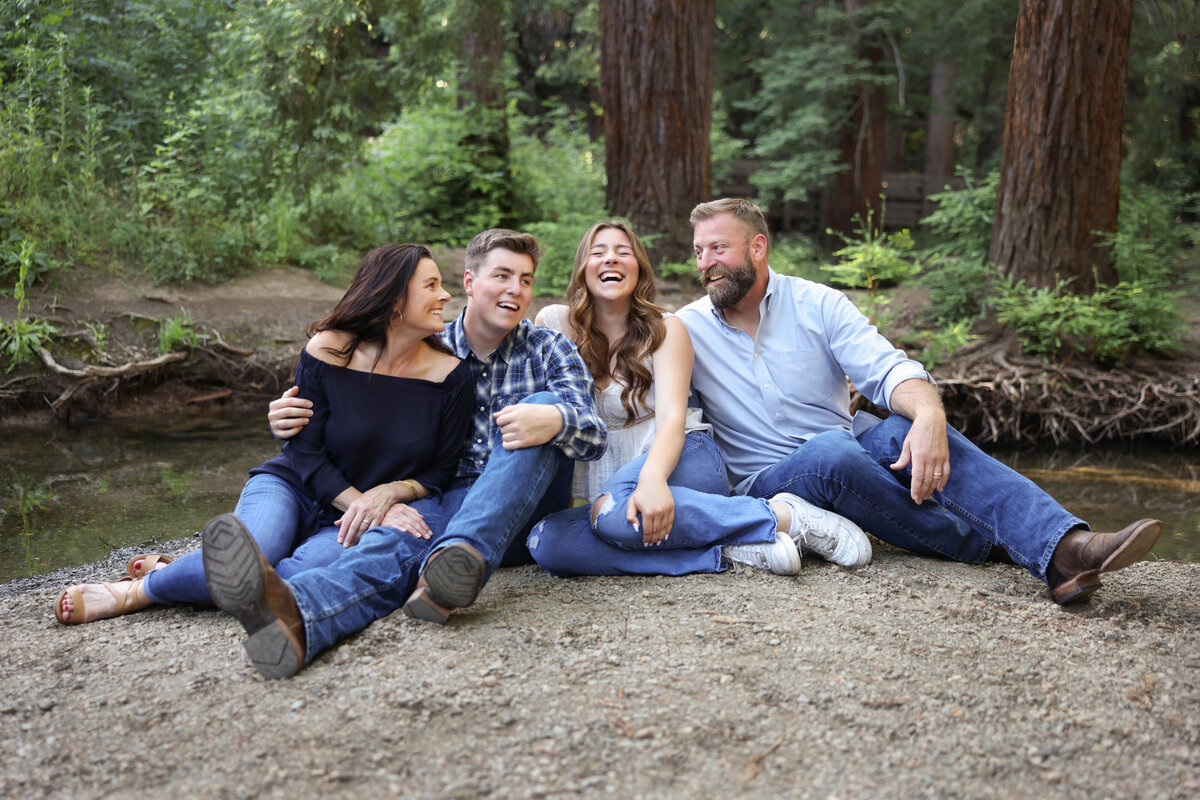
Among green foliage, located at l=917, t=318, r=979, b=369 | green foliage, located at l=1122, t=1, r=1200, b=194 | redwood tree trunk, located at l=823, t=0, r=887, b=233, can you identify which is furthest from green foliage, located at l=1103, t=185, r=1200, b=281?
redwood tree trunk, located at l=823, t=0, r=887, b=233

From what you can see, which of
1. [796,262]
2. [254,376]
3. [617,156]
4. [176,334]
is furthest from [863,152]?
[176,334]

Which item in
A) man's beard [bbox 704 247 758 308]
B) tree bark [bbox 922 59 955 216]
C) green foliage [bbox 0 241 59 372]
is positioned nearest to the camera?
man's beard [bbox 704 247 758 308]

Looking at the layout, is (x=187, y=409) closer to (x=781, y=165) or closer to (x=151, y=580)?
(x=151, y=580)

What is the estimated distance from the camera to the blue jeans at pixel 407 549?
8.26ft

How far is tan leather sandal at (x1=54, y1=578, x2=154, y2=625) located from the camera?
9.43 ft

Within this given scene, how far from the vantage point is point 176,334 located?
738 cm

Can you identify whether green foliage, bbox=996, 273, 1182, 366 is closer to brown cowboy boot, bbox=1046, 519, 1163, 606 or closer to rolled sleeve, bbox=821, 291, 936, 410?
rolled sleeve, bbox=821, 291, 936, 410

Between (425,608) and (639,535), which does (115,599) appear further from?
(639,535)

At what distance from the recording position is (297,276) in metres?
9.19

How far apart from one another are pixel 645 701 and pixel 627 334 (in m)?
1.59

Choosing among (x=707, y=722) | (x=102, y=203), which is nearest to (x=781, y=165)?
(x=102, y=203)

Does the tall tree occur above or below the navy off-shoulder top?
above

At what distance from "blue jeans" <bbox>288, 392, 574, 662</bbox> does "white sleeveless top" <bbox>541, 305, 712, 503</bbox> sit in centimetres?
47

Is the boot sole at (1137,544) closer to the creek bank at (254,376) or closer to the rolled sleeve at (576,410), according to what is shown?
the rolled sleeve at (576,410)
